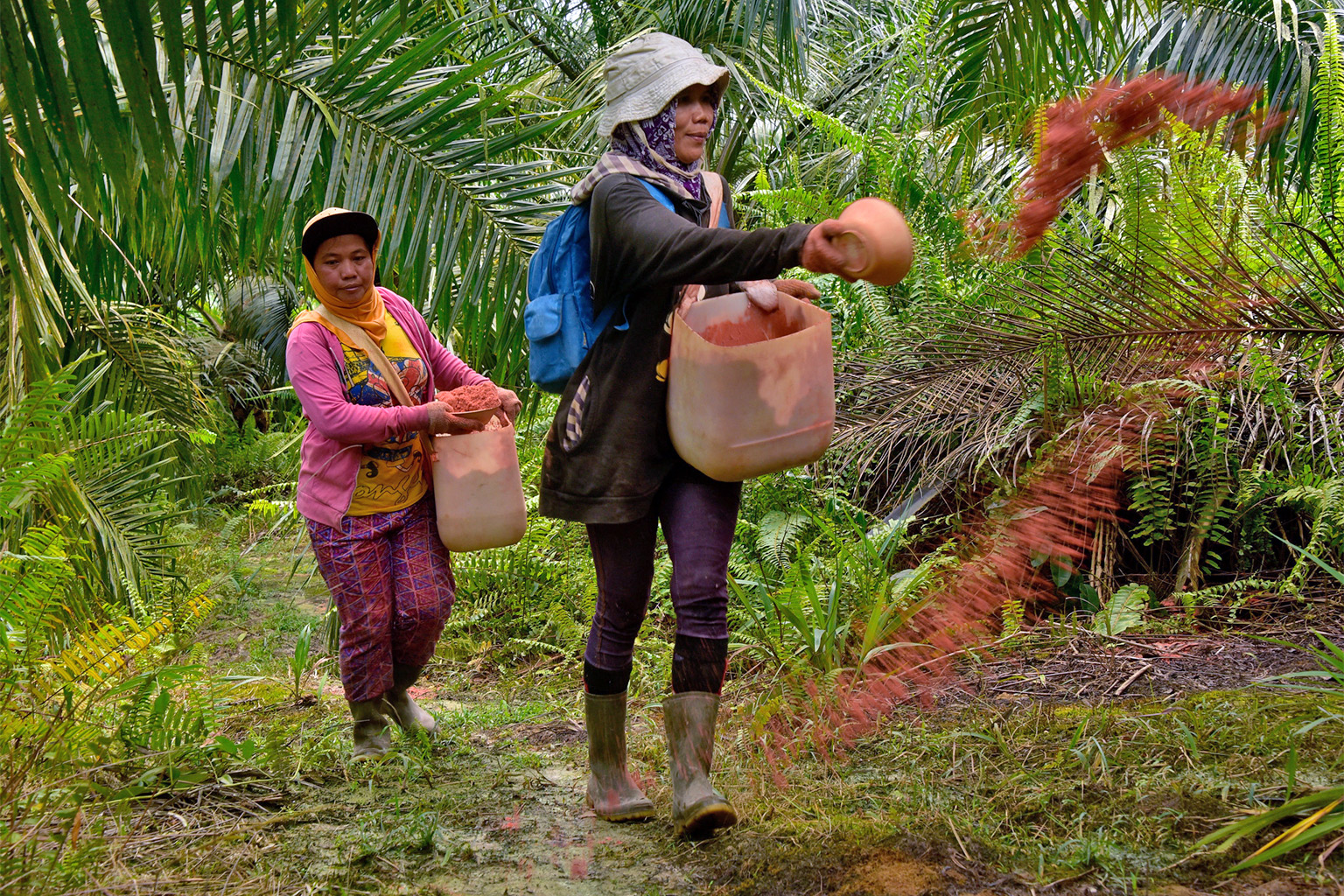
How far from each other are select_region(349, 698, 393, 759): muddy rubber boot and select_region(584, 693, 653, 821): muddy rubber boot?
2.67 feet

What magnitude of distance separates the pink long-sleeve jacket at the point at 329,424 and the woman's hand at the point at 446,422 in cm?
2

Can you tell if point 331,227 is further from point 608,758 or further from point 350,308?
point 608,758

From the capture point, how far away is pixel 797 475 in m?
4.90

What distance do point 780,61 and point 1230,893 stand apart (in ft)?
20.0

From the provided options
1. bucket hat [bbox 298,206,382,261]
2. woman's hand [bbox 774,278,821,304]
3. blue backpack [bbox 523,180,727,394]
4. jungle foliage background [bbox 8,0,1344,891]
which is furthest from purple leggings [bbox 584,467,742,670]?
bucket hat [bbox 298,206,382,261]

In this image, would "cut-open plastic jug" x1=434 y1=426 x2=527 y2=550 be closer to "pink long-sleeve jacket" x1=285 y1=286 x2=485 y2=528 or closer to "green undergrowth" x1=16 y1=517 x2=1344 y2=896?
"pink long-sleeve jacket" x1=285 y1=286 x2=485 y2=528

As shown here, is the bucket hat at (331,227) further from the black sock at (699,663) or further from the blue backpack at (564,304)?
the black sock at (699,663)

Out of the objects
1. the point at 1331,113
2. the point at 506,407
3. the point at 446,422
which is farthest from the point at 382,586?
the point at 1331,113

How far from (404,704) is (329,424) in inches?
39.2

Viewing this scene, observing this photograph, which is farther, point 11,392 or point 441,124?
point 441,124

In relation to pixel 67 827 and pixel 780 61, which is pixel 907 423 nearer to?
pixel 67 827

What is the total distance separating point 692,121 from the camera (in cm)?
265

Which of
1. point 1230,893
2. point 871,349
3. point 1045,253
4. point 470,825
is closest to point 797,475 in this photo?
point 871,349

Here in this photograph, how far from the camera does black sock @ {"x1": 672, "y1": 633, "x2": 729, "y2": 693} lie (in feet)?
8.64
